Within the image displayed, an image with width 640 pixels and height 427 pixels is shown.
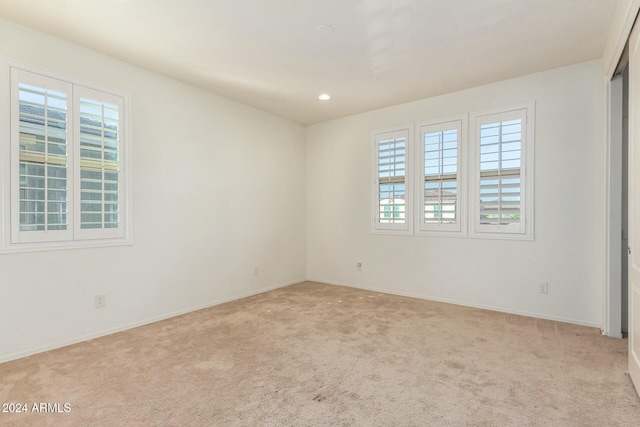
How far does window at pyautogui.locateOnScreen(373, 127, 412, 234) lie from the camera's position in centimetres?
475

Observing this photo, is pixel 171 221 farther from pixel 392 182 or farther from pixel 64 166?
pixel 392 182

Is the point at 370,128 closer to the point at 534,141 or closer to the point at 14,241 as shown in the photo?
the point at 534,141

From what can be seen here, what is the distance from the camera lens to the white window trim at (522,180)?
3779 millimetres

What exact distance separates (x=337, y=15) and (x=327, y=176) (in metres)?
3.14

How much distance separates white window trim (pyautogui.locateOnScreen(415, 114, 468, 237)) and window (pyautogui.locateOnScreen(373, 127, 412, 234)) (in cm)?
13

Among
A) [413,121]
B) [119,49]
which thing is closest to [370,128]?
[413,121]

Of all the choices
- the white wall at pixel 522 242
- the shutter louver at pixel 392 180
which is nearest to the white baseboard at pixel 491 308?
the white wall at pixel 522 242

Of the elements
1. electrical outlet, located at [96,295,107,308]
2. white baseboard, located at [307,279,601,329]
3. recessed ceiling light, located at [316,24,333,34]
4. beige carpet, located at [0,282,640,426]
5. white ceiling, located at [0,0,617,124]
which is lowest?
beige carpet, located at [0,282,640,426]

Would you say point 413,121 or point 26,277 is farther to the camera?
point 413,121

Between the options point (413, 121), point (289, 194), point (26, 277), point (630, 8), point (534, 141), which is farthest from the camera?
point (289, 194)

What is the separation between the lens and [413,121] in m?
4.69

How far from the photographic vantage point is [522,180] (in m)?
3.83

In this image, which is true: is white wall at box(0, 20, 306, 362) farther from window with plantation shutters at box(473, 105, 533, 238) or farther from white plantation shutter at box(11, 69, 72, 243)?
window with plantation shutters at box(473, 105, 533, 238)

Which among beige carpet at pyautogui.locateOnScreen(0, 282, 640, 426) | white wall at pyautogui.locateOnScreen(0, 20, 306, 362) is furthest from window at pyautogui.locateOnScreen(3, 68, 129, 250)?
beige carpet at pyautogui.locateOnScreen(0, 282, 640, 426)
